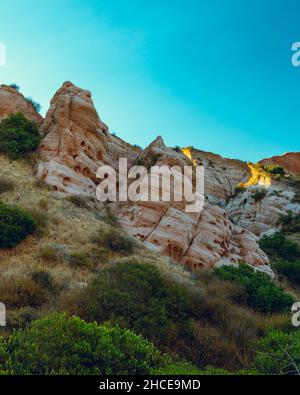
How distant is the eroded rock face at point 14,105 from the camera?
2261 centimetres

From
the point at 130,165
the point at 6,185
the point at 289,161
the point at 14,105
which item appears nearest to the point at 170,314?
the point at 6,185

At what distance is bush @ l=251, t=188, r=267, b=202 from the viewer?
33.6m

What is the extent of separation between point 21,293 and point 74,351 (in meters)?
3.45

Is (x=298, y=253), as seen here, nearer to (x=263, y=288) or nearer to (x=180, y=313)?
(x=263, y=288)

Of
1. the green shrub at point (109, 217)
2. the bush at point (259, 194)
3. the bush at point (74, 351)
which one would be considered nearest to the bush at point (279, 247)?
the bush at point (259, 194)

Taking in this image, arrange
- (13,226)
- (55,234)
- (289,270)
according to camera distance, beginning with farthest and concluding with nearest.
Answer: (289,270) → (55,234) → (13,226)

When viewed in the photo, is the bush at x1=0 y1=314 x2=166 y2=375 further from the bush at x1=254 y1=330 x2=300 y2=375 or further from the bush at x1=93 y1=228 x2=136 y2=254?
the bush at x1=93 y1=228 x2=136 y2=254

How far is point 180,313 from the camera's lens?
26.9 ft

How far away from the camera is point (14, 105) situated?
75.8 ft

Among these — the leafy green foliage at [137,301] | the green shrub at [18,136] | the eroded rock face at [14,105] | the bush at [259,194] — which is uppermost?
the eroded rock face at [14,105]

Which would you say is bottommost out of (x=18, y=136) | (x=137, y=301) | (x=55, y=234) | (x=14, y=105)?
(x=137, y=301)

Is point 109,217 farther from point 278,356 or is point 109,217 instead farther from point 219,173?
point 219,173

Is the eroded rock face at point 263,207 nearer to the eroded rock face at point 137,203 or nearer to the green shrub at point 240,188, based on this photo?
the green shrub at point 240,188

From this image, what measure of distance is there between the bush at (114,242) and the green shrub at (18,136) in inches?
310
